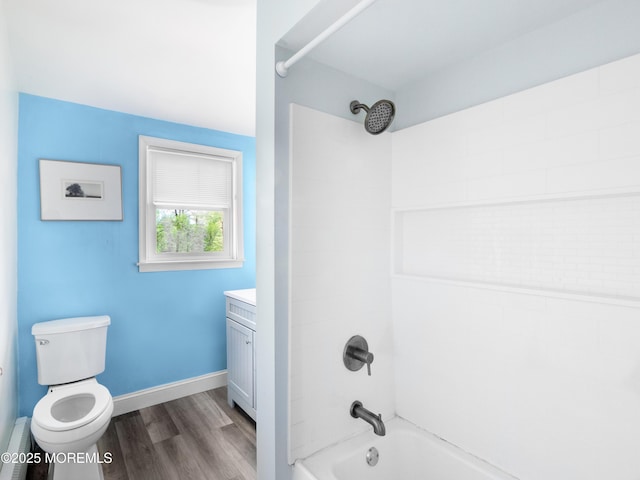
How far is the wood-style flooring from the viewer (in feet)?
6.44

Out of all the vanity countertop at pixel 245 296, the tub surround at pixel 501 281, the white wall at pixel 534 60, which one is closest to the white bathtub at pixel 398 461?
the tub surround at pixel 501 281

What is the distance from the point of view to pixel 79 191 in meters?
2.41

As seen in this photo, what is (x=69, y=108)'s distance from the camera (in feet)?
7.80

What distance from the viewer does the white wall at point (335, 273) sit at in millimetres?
1349

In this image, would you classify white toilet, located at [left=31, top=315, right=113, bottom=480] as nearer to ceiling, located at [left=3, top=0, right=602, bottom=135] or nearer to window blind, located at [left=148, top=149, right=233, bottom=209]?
window blind, located at [left=148, top=149, right=233, bottom=209]

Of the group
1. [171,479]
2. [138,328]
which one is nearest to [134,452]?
[171,479]

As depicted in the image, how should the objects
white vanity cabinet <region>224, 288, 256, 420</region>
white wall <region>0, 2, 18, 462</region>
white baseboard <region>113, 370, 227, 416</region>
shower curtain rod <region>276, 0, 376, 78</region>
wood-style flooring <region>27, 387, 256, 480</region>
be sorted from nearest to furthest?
shower curtain rod <region>276, 0, 376, 78</region>
white wall <region>0, 2, 18, 462</region>
wood-style flooring <region>27, 387, 256, 480</region>
white vanity cabinet <region>224, 288, 256, 420</region>
white baseboard <region>113, 370, 227, 416</region>

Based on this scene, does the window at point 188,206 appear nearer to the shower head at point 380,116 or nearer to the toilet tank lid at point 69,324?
the toilet tank lid at point 69,324

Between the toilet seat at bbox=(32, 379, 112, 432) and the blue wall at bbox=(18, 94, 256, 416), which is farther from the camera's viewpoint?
the blue wall at bbox=(18, 94, 256, 416)

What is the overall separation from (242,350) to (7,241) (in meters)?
1.61

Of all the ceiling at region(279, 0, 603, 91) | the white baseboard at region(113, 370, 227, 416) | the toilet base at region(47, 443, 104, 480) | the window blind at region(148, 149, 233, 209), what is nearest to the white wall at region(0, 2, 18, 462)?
the toilet base at region(47, 443, 104, 480)

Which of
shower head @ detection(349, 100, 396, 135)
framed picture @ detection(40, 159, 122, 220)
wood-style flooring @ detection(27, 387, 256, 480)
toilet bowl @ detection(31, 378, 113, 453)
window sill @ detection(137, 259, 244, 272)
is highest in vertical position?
shower head @ detection(349, 100, 396, 135)

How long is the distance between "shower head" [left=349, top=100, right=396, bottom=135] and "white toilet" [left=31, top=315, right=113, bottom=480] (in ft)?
6.96

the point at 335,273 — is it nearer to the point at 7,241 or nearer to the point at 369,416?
the point at 369,416
